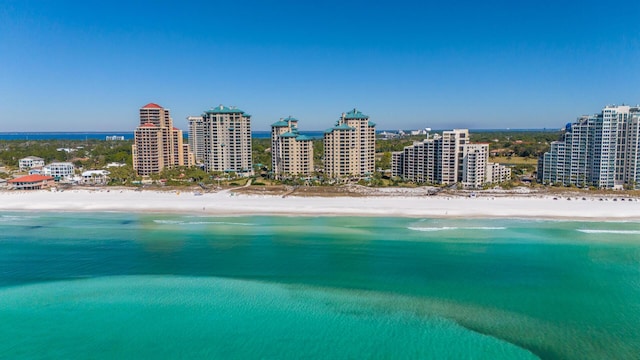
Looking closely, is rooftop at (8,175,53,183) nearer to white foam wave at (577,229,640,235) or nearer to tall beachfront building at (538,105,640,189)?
white foam wave at (577,229,640,235)

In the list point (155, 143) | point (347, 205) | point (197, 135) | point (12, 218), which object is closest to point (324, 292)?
point (347, 205)

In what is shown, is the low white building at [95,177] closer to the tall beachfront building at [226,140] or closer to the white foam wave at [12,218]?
the tall beachfront building at [226,140]

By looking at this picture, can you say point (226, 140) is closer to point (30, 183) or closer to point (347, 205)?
point (30, 183)

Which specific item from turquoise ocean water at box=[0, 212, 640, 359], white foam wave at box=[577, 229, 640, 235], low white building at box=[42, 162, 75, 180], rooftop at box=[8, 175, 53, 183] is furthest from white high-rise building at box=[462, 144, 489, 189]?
low white building at box=[42, 162, 75, 180]

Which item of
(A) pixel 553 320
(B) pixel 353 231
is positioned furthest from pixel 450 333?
(B) pixel 353 231

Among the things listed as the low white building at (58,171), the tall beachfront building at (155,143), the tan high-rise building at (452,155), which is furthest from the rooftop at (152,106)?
the tan high-rise building at (452,155)

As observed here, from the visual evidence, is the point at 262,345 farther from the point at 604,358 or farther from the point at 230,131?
the point at 230,131
